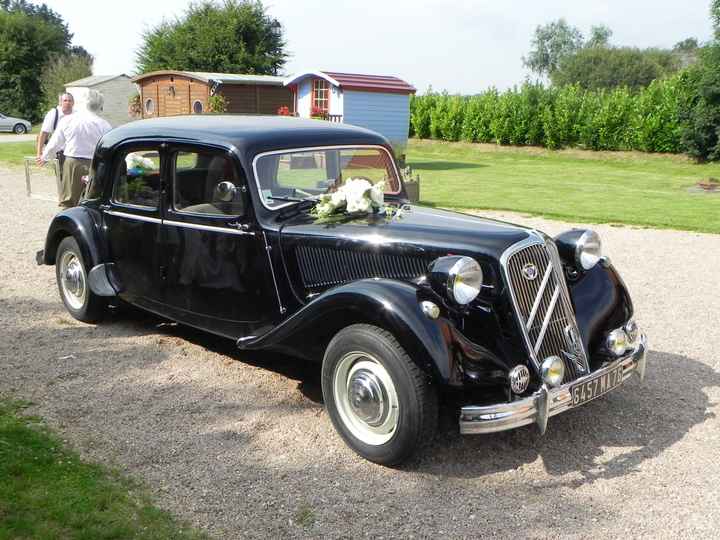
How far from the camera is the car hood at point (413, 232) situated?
13.2 feet

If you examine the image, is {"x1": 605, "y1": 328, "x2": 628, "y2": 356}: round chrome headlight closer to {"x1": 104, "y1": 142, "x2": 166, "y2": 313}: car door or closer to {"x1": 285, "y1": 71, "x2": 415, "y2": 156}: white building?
{"x1": 104, "y1": 142, "x2": 166, "y2": 313}: car door

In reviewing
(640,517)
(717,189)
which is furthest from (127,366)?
(717,189)

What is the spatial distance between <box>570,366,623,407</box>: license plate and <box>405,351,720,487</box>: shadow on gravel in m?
0.36

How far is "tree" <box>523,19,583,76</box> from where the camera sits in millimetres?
104562

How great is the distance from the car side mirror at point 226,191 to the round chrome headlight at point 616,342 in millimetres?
2529

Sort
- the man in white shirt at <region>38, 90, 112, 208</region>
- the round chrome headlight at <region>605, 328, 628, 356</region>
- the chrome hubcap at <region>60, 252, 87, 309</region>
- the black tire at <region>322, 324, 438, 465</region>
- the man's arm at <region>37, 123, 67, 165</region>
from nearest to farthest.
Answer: the black tire at <region>322, 324, 438, 465</region> → the round chrome headlight at <region>605, 328, 628, 356</region> → the chrome hubcap at <region>60, 252, 87, 309</region> → the man in white shirt at <region>38, 90, 112, 208</region> → the man's arm at <region>37, 123, 67, 165</region>

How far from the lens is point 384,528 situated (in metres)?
3.29

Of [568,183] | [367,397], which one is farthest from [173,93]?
[367,397]

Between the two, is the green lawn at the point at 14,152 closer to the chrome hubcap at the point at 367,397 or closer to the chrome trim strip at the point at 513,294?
the chrome hubcap at the point at 367,397

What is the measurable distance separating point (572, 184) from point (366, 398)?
1638 cm

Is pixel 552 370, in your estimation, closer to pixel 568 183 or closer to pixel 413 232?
pixel 413 232

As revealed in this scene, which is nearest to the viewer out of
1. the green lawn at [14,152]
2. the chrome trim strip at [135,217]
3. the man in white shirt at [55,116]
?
the chrome trim strip at [135,217]

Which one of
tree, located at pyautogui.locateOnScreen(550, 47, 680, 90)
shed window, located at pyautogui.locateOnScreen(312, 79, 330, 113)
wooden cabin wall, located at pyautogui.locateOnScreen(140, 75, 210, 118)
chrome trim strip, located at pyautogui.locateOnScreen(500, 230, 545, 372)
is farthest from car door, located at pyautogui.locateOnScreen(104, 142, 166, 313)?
A: tree, located at pyautogui.locateOnScreen(550, 47, 680, 90)

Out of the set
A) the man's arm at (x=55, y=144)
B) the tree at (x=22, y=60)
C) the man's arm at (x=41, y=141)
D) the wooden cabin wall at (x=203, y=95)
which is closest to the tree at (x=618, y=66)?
the tree at (x=22, y=60)
